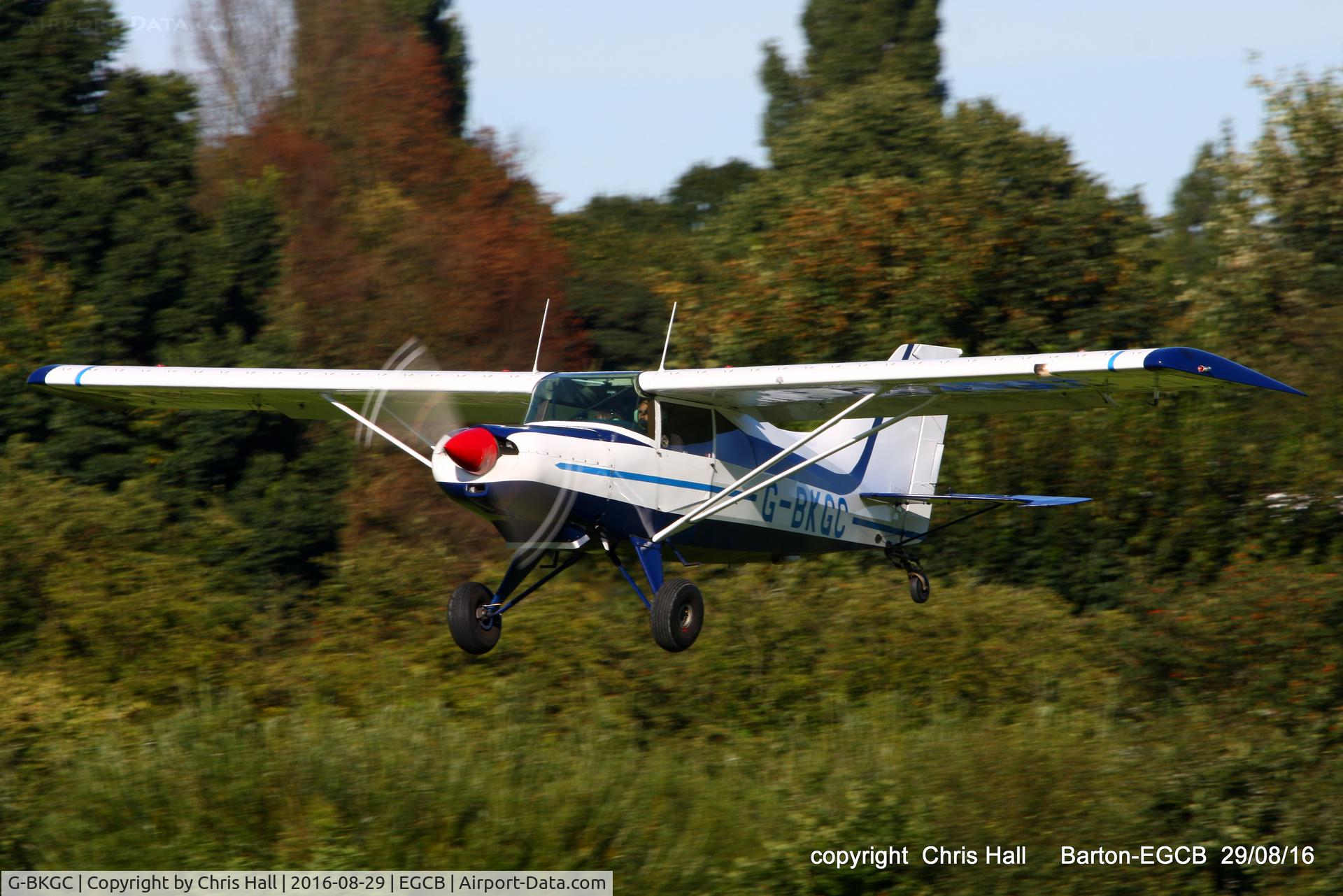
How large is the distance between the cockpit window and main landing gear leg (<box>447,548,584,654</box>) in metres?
1.07

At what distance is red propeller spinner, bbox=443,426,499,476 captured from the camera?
404 inches

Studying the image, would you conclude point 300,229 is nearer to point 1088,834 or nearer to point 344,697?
point 344,697

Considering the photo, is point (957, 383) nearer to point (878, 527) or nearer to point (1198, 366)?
point (1198, 366)

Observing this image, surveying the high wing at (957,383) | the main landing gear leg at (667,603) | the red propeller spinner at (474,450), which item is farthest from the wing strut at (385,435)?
the high wing at (957,383)

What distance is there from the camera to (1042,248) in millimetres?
24875

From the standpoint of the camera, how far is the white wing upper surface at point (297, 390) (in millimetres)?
13141

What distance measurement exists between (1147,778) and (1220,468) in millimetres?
8160

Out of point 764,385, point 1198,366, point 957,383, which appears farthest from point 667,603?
point 1198,366

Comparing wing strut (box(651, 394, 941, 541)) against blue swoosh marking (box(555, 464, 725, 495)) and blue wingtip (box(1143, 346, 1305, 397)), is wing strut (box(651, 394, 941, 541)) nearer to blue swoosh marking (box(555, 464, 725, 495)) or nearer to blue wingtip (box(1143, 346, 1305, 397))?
blue swoosh marking (box(555, 464, 725, 495))

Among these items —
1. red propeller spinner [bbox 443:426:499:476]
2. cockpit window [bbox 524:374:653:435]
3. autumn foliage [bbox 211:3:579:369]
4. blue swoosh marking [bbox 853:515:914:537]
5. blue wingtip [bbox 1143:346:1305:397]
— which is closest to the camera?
blue wingtip [bbox 1143:346:1305:397]

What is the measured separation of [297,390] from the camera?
1368cm

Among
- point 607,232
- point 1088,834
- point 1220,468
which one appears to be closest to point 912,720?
point 1088,834

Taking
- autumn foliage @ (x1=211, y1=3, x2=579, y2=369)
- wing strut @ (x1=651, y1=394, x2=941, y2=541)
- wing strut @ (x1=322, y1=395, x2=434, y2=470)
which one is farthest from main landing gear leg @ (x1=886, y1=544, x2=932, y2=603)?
autumn foliage @ (x1=211, y1=3, x2=579, y2=369)
